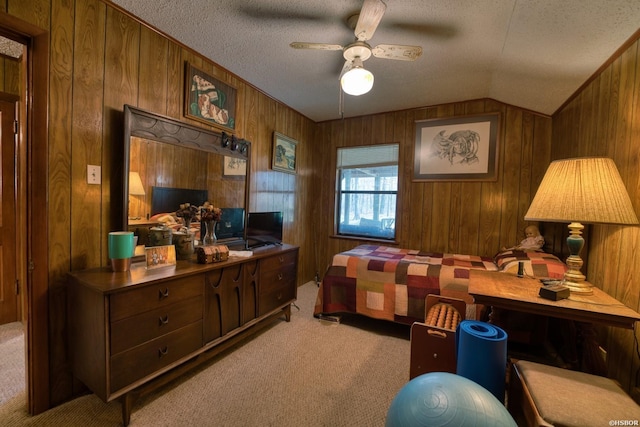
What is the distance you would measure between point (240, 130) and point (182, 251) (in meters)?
1.43

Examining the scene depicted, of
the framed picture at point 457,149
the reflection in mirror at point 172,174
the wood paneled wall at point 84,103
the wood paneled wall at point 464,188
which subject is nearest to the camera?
the wood paneled wall at point 84,103

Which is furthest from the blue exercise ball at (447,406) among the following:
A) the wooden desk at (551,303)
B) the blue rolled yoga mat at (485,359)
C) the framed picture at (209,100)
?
the framed picture at (209,100)

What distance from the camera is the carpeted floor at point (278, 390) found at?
1.57 metres

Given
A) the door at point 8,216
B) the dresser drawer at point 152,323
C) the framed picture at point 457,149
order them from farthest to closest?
1. the framed picture at point 457,149
2. the door at point 8,216
3. the dresser drawer at point 152,323

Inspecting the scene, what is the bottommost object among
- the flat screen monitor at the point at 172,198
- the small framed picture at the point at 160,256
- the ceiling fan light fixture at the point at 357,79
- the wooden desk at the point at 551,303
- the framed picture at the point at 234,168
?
the wooden desk at the point at 551,303

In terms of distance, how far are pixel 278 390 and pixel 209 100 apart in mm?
2427

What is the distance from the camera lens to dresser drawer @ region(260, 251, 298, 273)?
2.50 m

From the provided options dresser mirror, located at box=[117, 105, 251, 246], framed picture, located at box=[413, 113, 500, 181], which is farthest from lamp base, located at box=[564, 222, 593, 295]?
dresser mirror, located at box=[117, 105, 251, 246]

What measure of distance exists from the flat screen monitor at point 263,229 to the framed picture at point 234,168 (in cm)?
42

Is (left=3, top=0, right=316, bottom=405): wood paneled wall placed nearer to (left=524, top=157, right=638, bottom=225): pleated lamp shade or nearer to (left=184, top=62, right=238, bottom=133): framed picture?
(left=184, top=62, right=238, bottom=133): framed picture

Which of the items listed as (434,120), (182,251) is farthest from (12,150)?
(434,120)

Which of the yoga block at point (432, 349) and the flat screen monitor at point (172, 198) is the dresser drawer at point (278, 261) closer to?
the flat screen monitor at point (172, 198)

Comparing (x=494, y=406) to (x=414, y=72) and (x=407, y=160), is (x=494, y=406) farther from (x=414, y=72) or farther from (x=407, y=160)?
(x=407, y=160)

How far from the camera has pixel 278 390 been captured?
72.1 inches
